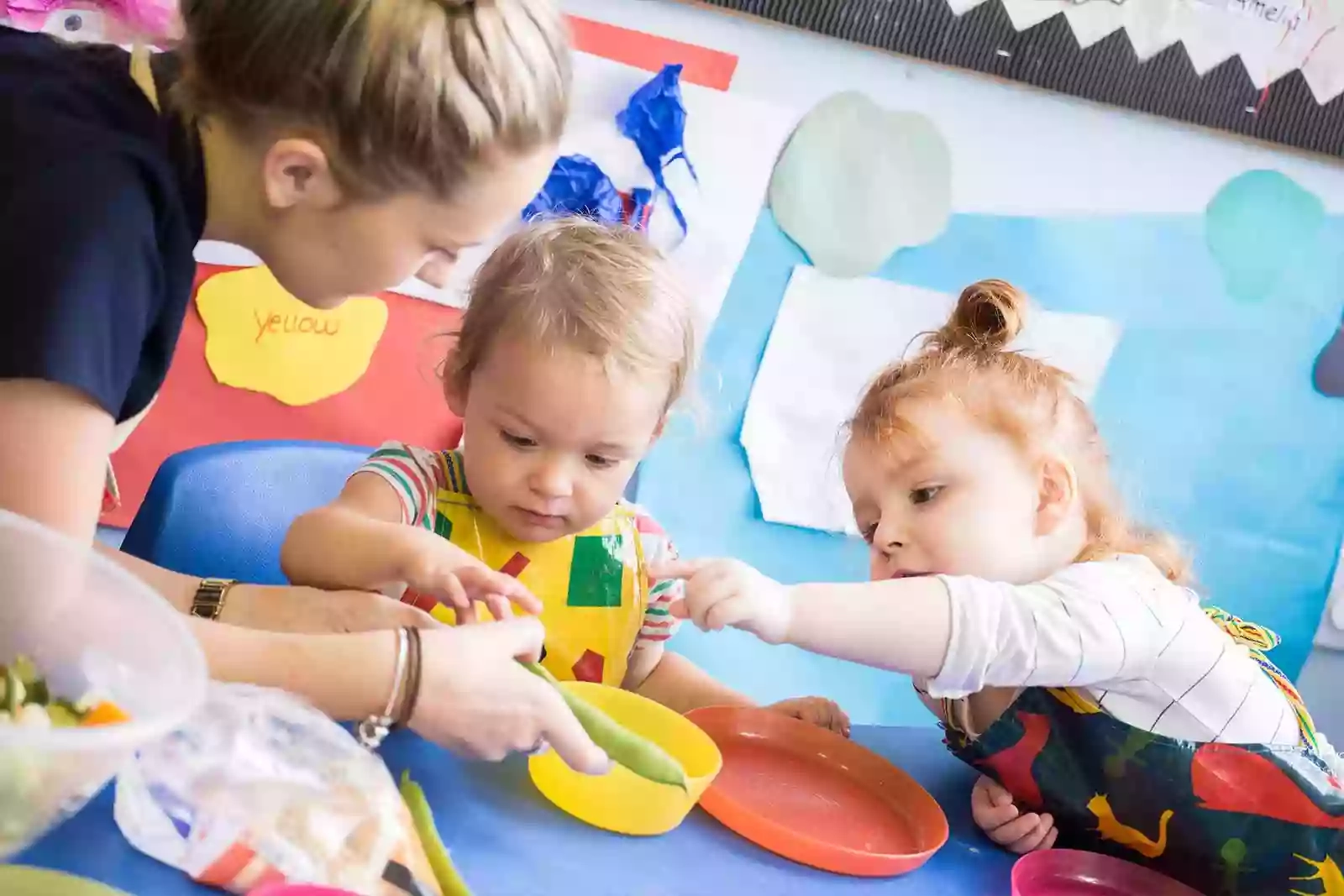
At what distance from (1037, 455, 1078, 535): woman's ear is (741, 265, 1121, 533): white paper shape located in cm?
34

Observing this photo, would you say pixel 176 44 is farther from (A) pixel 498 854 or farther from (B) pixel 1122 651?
(B) pixel 1122 651

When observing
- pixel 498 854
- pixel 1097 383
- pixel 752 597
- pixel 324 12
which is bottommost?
pixel 498 854

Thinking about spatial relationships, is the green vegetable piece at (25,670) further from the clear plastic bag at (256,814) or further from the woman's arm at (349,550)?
the woman's arm at (349,550)

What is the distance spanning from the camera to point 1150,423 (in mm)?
1341

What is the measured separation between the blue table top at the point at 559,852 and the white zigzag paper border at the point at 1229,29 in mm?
882

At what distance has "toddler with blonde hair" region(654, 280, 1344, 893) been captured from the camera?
736mm

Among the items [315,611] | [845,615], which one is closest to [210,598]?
[315,611]

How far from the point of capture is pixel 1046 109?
1.24 m

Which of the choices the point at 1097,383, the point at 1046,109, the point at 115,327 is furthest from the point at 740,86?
the point at 115,327

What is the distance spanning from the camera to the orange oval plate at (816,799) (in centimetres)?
68

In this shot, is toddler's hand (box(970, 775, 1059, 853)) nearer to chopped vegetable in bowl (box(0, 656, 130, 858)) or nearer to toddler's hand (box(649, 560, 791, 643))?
toddler's hand (box(649, 560, 791, 643))

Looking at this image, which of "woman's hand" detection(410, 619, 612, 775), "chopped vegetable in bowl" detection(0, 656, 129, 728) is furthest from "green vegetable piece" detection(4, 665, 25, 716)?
"woman's hand" detection(410, 619, 612, 775)

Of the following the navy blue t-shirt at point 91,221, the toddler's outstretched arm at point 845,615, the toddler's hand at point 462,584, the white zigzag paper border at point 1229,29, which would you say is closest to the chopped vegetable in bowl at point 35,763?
the navy blue t-shirt at point 91,221

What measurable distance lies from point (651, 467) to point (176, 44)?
2.19 ft
